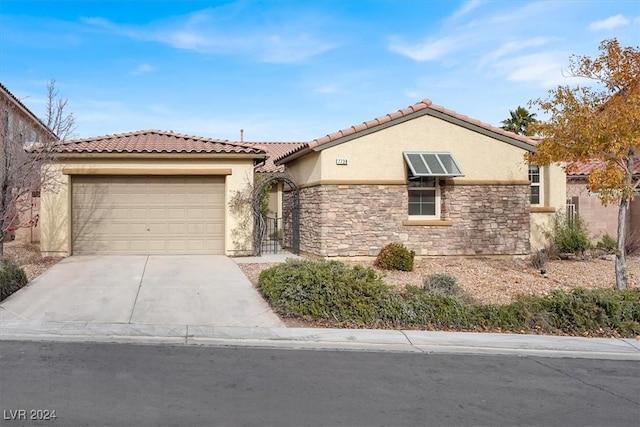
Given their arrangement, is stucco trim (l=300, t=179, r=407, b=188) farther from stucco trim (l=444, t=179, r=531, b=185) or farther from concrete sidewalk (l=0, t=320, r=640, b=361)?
concrete sidewalk (l=0, t=320, r=640, b=361)

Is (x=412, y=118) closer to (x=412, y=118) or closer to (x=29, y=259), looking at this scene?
(x=412, y=118)

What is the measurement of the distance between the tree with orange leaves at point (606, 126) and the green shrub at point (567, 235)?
200 inches

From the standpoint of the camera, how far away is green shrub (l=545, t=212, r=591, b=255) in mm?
16094

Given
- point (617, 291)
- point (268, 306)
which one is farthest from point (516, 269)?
point (268, 306)

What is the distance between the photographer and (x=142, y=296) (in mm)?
10328

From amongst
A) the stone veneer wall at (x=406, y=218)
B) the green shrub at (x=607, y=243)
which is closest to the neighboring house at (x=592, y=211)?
the green shrub at (x=607, y=243)

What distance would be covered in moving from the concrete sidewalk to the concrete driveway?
1.30ft

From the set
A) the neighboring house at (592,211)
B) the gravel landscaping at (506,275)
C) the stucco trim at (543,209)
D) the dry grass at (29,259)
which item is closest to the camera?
the gravel landscaping at (506,275)

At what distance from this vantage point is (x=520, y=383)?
629 centimetres

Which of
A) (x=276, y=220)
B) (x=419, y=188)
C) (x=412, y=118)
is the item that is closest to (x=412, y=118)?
(x=412, y=118)

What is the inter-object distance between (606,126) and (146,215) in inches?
463

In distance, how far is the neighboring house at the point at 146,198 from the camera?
14.8 m

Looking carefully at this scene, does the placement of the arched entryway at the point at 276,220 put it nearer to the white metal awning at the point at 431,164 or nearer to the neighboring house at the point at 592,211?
the white metal awning at the point at 431,164

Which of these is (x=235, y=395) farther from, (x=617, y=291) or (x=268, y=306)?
(x=617, y=291)
